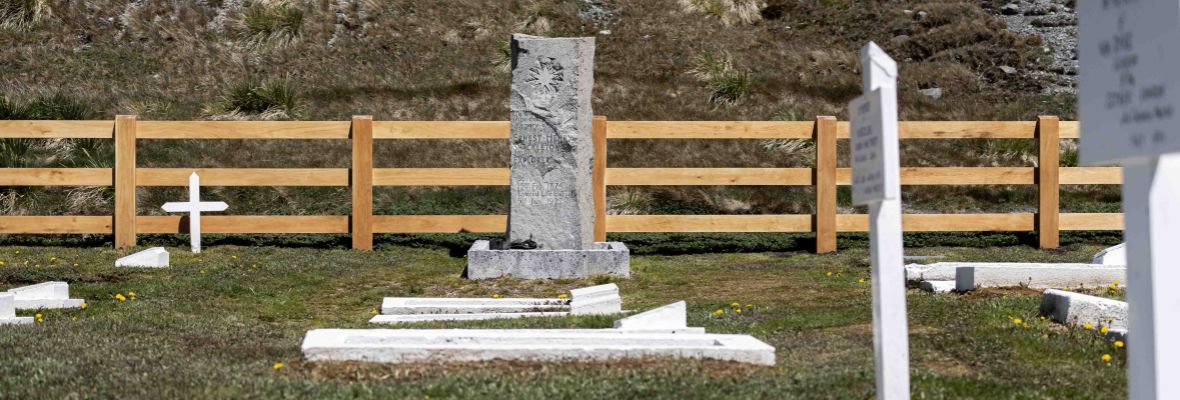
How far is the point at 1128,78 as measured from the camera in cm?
343

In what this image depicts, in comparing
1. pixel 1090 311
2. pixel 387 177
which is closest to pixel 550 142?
pixel 387 177

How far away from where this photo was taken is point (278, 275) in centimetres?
1160

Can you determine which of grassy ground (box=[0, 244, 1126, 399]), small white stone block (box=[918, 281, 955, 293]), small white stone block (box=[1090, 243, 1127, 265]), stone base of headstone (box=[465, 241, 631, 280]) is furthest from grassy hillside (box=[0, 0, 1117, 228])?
small white stone block (box=[918, 281, 955, 293])

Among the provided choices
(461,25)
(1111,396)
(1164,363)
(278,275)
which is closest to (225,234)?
(278,275)

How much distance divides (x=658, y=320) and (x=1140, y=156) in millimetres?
4298

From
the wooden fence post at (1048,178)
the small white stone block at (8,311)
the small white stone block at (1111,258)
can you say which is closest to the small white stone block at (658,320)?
the small white stone block at (8,311)

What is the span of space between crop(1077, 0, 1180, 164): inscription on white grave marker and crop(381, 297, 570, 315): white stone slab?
560 cm

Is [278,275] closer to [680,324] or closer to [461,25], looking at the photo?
[680,324]

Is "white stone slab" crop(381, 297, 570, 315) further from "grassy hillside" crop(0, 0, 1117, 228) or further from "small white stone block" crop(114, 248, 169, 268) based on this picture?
"grassy hillside" crop(0, 0, 1117, 228)

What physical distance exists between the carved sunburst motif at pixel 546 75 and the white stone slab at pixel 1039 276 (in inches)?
174

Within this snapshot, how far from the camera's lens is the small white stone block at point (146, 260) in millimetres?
11852

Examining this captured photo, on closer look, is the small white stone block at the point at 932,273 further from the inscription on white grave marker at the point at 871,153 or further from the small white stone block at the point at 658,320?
the inscription on white grave marker at the point at 871,153

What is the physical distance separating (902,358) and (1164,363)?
1.09 m

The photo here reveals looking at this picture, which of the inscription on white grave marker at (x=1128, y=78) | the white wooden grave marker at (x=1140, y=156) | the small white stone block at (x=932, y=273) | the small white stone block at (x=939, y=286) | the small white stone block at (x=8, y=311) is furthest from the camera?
the small white stone block at (x=932, y=273)
